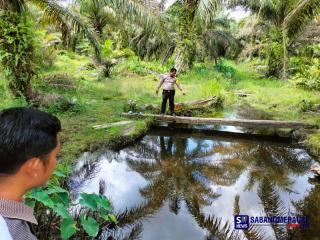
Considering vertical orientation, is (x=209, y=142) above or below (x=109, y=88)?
below

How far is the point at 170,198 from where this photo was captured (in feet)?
18.6

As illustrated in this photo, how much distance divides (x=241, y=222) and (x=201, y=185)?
53.4 inches

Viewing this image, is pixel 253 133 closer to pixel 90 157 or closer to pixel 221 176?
pixel 221 176

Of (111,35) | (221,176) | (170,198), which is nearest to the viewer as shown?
(170,198)

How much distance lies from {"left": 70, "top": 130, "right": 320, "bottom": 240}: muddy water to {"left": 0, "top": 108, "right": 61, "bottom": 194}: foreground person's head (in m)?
3.30

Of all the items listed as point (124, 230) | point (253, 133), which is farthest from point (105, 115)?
point (124, 230)

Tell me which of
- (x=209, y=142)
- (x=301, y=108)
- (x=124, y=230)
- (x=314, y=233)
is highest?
(x=301, y=108)

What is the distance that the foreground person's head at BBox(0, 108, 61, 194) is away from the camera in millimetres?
1282

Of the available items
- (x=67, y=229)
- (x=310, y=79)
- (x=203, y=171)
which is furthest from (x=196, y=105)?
(x=67, y=229)

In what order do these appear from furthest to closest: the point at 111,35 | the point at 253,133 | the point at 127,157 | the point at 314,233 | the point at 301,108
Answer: the point at 111,35, the point at 301,108, the point at 253,133, the point at 127,157, the point at 314,233

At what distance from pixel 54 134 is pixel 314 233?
4151mm

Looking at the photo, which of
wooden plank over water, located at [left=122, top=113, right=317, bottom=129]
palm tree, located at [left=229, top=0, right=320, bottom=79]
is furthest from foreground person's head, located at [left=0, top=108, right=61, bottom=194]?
palm tree, located at [left=229, top=0, right=320, bottom=79]

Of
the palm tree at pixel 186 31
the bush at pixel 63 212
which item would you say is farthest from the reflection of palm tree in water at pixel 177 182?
the palm tree at pixel 186 31

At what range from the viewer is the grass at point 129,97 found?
794 cm
